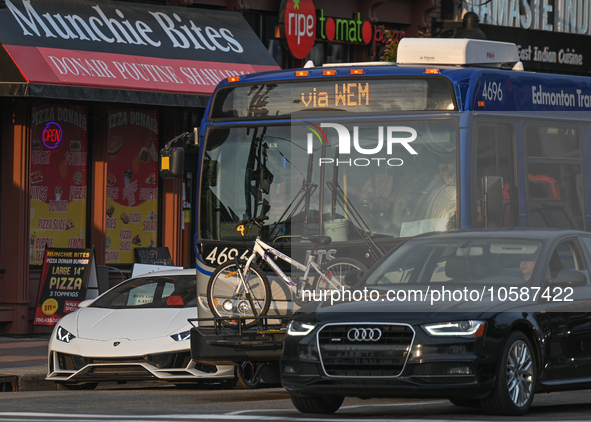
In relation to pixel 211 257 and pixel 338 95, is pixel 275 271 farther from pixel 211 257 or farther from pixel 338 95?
pixel 338 95

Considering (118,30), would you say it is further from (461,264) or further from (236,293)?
(461,264)

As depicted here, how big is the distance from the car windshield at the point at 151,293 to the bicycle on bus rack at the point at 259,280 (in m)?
2.31

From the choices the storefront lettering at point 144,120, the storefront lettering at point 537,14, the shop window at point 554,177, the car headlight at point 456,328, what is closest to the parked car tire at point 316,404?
the car headlight at point 456,328

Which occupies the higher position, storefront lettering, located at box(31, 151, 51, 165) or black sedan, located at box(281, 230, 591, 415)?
storefront lettering, located at box(31, 151, 51, 165)

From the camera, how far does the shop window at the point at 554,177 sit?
10867 mm

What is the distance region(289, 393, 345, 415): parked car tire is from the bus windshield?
6.24 ft

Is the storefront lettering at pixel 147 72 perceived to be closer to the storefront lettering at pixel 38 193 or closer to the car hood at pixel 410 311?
the storefront lettering at pixel 38 193

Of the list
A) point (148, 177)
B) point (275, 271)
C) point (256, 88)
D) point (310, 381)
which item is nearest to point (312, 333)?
point (310, 381)

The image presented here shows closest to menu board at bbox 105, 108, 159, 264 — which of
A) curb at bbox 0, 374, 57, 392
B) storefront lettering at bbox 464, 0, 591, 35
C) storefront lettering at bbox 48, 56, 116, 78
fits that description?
storefront lettering at bbox 48, 56, 116, 78

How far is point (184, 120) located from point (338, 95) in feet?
30.2

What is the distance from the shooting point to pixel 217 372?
460 inches

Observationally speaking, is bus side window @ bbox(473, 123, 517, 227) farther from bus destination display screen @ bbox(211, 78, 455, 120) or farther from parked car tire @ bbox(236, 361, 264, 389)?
parked car tire @ bbox(236, 361, 264, 389)

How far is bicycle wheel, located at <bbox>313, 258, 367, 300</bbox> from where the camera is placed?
403 inches

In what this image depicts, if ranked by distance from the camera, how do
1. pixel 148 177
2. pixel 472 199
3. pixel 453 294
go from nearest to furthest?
pixel 453 294 → pixel 472 199 → pixel 148 177
